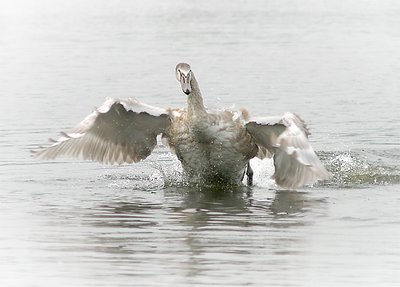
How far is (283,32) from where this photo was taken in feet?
116

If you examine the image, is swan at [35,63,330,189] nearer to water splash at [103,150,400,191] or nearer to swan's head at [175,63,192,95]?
swan's head at [175,63,192,95]

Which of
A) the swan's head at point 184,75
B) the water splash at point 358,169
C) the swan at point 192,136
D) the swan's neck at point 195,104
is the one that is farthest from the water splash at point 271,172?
the swan's head at point 184,75

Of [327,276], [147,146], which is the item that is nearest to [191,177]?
[147,146]

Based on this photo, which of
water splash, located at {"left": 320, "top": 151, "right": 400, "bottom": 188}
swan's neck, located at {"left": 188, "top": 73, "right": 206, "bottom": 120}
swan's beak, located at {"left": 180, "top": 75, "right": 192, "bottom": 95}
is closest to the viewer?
swan's beak, located at {"left": 180, "top": 75, "right": 192, "bottom": 95}

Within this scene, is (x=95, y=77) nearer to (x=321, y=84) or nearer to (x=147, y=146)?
(x=321, y=84)

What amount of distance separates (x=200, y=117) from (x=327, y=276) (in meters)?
4.83

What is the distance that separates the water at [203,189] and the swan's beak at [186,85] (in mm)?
1300

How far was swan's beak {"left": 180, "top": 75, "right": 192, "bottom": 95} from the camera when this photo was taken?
13617mm

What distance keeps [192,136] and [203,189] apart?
2.73ft

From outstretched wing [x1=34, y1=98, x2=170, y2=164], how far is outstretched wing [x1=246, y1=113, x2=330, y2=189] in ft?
4.43

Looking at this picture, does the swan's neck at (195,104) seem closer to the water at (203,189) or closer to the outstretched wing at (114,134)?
the outstretched wing at (114,134)

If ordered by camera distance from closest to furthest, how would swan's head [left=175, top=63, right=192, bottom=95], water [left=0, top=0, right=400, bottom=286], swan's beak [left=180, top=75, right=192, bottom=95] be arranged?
1. water [left=0, top=0, right=400, bottom=286]
2. swan's beak [left=180, top=75, right=192, bottom=95]
3. swan's head [left=175, top=63, right=192, bottom=95]

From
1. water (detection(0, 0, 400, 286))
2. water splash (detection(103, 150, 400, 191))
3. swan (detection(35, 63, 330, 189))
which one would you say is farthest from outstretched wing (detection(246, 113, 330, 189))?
water splash (detection(103, 150, 400, 191))

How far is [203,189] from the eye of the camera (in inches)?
579
